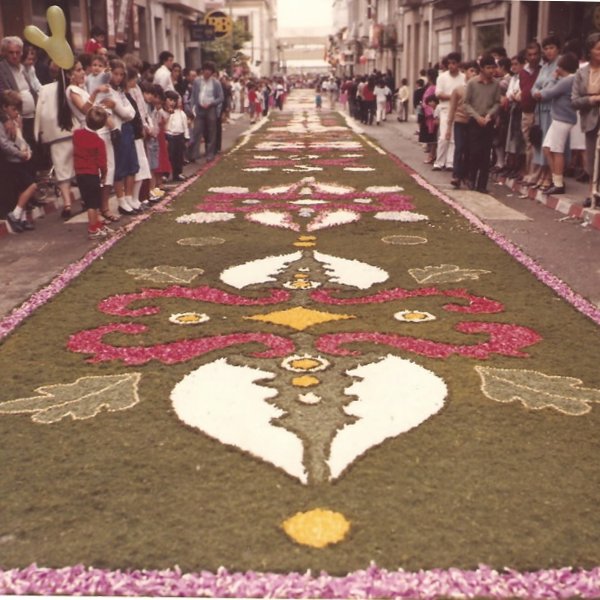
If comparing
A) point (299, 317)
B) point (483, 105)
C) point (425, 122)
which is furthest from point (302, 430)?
point (425, 122)

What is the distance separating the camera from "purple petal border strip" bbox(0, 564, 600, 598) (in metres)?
2.34

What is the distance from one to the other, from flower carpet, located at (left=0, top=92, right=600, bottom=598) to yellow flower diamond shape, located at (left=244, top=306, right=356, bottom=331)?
0.8 inches

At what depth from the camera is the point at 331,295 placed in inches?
217

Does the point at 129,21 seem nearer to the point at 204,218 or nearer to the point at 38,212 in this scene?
the point at 38,212

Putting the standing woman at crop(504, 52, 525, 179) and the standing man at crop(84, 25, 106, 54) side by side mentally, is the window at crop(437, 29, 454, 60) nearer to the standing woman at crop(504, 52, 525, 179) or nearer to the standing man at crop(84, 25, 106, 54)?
the standing woman at crop(504, 52, 525, 179)

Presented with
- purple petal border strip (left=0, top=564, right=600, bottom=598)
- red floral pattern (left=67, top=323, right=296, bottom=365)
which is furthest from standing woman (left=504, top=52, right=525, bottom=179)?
purple petal border strip (left=0, top=564, right=600, bottom=598)

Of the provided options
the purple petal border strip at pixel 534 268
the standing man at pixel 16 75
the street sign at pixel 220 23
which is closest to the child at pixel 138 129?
the standing man at pixel 16 75

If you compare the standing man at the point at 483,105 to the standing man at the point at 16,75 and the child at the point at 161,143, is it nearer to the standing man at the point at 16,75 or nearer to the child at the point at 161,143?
the child at the point at 161,143

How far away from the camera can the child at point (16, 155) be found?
26.1 ft

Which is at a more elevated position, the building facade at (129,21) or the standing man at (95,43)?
the building facade at (129,21)

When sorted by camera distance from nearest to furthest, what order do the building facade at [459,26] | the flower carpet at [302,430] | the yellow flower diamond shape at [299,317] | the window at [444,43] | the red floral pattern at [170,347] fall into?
the flower carpet at [302,430] → the red floral pattern at [170,347] → the yellow flower diamond shape at [299,317] → the building facade at [459,26] → the window at [444,43]

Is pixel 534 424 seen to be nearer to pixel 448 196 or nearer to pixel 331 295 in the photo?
pixel 331 295

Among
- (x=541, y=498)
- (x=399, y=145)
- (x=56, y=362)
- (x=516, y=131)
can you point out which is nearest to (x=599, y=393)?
(x=541, y=498)

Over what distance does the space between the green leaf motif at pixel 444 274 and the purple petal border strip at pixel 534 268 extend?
45cm
